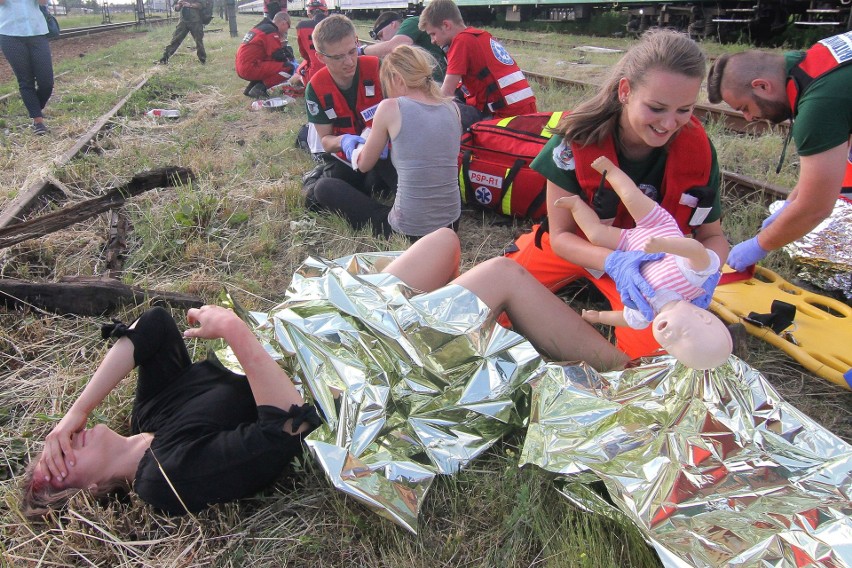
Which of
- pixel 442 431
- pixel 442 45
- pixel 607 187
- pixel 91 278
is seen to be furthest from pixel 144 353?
pixel 442 45

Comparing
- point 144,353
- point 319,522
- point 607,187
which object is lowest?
point 319,522

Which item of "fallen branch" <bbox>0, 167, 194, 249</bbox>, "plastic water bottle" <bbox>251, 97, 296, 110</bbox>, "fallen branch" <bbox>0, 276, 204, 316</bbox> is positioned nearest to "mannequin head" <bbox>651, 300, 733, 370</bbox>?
"fallen branch" <bbox>0, 276, 204, 316</bbox>

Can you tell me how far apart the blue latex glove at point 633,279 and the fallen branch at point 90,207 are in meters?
2.90

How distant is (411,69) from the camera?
9.81ft

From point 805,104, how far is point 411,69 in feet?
5.95

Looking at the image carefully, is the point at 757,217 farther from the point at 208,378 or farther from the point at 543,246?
the point at 208,378

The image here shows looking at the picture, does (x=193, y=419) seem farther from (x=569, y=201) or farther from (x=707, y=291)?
(x=707, y=291)

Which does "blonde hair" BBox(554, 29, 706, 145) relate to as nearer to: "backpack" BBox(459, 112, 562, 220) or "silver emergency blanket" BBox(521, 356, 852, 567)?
"silver emergency blanket" BBox(521, 356, 852, 567)

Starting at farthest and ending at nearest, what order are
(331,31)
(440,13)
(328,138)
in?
(440,13)
(328,138)
(331,31)

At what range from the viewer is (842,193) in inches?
107

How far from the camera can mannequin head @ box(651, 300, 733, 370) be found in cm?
138

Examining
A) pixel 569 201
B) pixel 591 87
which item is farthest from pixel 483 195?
pixel 591 87

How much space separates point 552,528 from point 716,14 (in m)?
10.4

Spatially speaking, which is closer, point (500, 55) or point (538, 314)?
point (538, 314)
